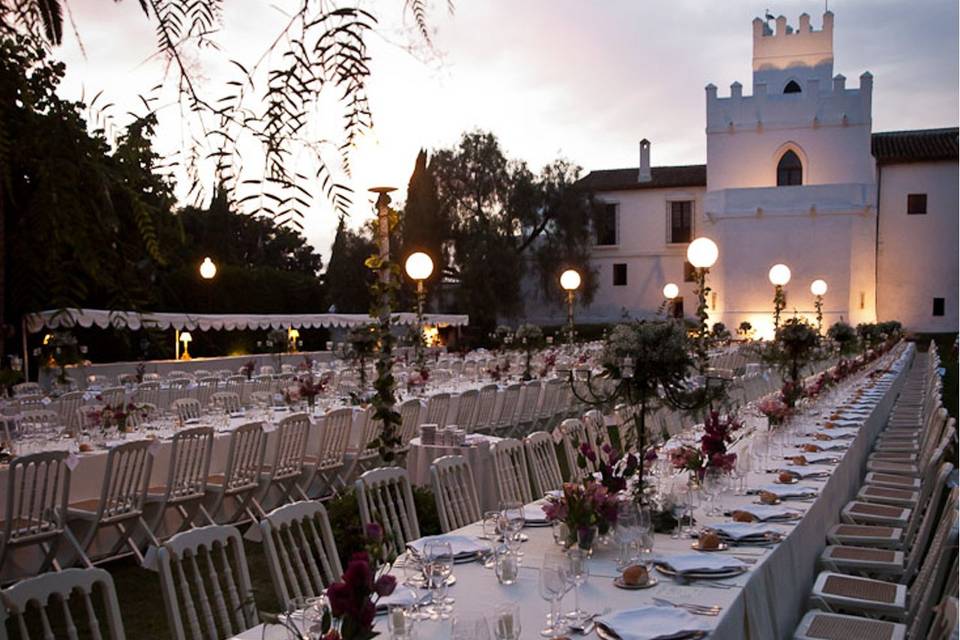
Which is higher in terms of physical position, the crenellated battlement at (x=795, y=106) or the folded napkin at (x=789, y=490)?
the crenellated battlement at (x=795, y=106)

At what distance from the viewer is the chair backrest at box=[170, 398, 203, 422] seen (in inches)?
365

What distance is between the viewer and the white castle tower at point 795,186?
33.0m

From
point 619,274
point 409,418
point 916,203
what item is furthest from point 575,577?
point 619,274

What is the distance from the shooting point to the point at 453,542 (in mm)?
3684

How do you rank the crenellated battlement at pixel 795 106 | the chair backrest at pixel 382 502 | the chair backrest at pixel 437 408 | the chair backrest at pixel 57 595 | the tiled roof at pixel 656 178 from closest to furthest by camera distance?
the chair backrest at pixel 57 595, the chair backrest at pixel 382 502, the chair backrest at pixel 437 408, the crenellated battlement at pixel 795 106, the tiled roof at pixel 656 178

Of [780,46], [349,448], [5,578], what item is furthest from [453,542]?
[780,46]

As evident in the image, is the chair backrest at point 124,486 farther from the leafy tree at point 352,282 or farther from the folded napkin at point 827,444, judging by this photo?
the leafy tree at point 352,282

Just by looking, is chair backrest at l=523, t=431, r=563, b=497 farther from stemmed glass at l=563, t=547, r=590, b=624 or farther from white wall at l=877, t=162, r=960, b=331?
white wall at l=877, t=162, r=960, b=331

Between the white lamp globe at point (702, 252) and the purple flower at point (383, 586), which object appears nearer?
the purple flower at point (383, 586)

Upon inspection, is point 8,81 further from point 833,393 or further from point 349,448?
point 833,393

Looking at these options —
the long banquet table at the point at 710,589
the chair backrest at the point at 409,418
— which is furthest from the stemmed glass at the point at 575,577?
the chair backrest at the point at 409,418

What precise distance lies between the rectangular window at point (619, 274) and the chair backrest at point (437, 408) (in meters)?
31.2

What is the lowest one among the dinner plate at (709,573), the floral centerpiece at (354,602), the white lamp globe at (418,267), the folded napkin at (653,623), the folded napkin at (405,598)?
the dinner plate at (709,573)

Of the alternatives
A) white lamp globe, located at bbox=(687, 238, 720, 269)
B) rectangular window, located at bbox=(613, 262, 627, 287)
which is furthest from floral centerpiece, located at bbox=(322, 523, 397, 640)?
rectangular window, located at bbox=(613, 262, 627, 287)
